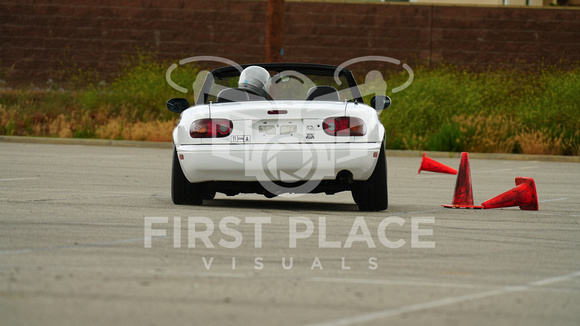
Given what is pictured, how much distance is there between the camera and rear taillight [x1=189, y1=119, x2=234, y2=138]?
987 cm

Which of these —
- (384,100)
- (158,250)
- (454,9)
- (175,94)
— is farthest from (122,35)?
(158,250)

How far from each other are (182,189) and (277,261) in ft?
12.0

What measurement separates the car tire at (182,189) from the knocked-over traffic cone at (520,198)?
3.06m

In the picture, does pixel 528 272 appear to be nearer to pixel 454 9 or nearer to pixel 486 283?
pixel 486 283

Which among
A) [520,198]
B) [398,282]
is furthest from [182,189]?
[398,282]

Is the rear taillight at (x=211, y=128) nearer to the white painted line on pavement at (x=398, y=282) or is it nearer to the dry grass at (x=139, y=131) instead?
the white painted line on pavement at (x=398, y=282)

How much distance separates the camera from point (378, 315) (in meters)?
5.30

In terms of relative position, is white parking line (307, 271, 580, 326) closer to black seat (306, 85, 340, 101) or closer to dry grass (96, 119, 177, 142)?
black seat (306, 85, 340, 101)

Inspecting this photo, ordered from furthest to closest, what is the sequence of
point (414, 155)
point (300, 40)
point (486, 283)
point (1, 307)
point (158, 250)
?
1. point (300, 40)
2. point (414, 155)
3. point (158, 250)
4. point (486, 283)
5. point (1, 307)

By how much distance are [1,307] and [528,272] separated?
3277 millimetres

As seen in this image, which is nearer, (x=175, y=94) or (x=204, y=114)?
(x=204, y=114)

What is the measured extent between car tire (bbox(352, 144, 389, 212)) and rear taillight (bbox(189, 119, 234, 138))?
138 cm

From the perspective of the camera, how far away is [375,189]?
10.2m

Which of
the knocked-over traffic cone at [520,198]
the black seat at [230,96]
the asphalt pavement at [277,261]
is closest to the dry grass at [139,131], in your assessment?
the asphalt pavement at [277,261]
